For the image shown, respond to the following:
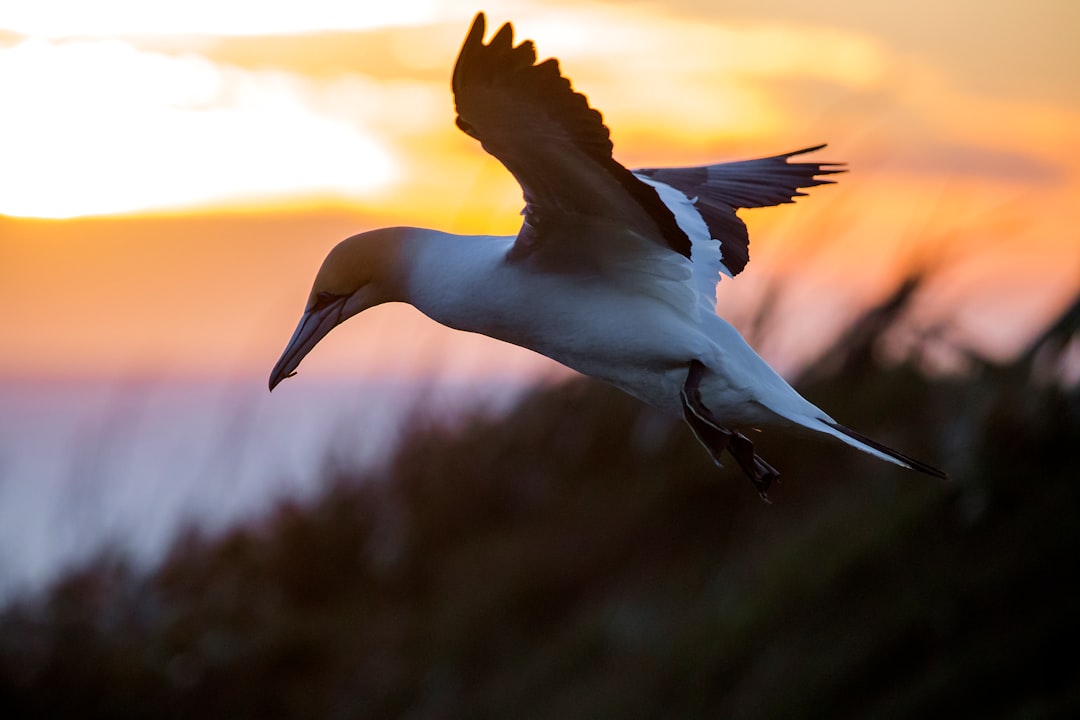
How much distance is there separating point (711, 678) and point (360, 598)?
3.67 metres

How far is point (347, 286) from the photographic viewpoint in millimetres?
3906

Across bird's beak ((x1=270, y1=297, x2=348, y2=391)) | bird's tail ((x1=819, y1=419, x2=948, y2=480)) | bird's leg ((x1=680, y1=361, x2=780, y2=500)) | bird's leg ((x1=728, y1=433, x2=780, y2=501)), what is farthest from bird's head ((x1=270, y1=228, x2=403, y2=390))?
bird's tail ((x1=819, y1=419, x2=948, y2=480))

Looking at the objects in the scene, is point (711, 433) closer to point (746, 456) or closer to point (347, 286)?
point (746, 456)

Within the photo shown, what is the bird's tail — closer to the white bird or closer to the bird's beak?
the white bird

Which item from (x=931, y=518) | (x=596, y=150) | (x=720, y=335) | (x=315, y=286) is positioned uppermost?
(x=596, y=150)

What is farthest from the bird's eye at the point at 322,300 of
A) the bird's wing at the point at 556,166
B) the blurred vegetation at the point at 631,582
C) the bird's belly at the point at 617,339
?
the blurred vegetation at the point at 631,582

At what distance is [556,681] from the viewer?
30.6 feet

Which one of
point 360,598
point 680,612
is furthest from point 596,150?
point 360,598

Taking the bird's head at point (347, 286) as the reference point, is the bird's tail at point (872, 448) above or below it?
below

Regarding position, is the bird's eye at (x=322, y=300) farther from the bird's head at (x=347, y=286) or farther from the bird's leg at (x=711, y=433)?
the bird's leg at (x=711, y=433)

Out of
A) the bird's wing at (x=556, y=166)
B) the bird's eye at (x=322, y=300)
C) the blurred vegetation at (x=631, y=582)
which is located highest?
the bird's wing at (x=556, y=166)

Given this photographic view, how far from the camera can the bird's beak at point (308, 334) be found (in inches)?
156

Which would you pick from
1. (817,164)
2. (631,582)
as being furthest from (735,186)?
(631,582)

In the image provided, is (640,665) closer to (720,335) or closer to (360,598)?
(360,598)
